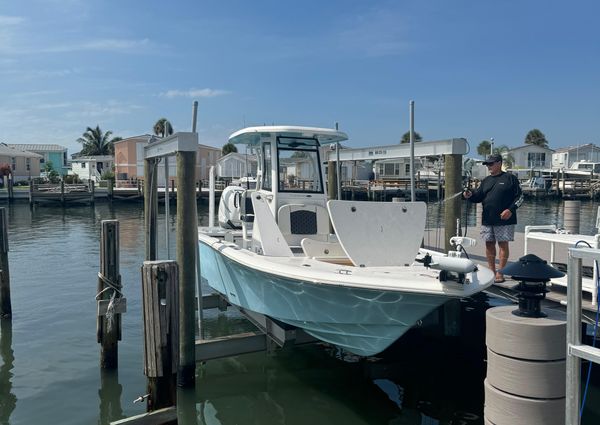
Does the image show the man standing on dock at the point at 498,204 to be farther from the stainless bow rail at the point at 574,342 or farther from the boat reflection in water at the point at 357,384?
the stainless bow rail at the point at 574,342

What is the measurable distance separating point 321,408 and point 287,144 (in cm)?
393

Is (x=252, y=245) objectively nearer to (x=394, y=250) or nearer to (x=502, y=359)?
(x=394, y=250)

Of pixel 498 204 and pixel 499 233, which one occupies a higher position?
pixel 498 204

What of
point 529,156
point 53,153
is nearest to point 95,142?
point 53,153

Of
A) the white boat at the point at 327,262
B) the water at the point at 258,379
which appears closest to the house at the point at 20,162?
the water at the point at 258,379

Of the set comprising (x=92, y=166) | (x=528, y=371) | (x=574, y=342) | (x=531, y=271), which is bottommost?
(x=528, y=371)

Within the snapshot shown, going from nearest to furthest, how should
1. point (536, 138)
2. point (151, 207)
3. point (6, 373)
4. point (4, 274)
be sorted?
point (6, 373) → point (151, 207) → point (4, 274) → point (536, 138)

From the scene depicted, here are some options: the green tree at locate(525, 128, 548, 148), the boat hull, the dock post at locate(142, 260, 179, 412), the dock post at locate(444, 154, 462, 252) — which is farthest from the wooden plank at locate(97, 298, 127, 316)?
the green tree at locate(525, 128, 548, 148)

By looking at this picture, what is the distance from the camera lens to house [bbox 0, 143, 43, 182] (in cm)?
5406

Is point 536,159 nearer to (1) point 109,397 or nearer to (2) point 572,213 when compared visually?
(2) point 572,213

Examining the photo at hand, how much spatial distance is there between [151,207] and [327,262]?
3.11 meters

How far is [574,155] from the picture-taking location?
71438 millimetres

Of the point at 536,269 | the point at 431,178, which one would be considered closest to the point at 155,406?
the point at 536,269

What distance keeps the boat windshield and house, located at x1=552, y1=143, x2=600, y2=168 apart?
70672 millimetres
